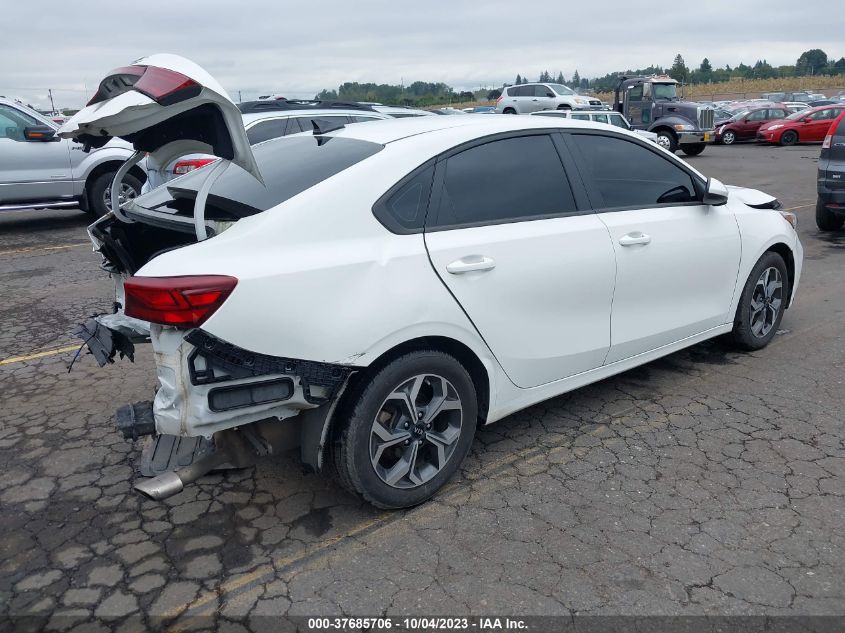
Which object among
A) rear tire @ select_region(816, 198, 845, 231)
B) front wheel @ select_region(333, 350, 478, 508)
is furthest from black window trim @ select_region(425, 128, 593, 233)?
rear tire @ select_region(816, 198, 845, 231)

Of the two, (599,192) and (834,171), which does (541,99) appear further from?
(599,192)

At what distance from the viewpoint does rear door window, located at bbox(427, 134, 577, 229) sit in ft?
11.0

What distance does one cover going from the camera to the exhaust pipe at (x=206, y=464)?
Answer: 2947mm

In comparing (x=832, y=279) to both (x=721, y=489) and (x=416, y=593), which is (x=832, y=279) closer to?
(x=721, y=489)

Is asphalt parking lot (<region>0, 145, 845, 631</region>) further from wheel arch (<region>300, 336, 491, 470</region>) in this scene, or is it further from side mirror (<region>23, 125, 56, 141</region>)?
side mirror (<region>23, 125, 56, 141</region>)

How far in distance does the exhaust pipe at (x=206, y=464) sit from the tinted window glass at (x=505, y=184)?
131 cm

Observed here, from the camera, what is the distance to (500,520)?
10.4 feet

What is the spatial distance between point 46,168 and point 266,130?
365 cm

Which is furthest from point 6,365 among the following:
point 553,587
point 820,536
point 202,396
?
point 820,536

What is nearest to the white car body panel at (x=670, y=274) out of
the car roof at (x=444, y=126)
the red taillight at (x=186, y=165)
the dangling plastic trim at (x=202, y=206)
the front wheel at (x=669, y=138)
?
the car roof at (x=444, y=126)

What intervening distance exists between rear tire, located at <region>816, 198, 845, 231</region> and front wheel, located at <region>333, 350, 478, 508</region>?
807 cm

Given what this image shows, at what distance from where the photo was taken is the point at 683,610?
8.55 feet

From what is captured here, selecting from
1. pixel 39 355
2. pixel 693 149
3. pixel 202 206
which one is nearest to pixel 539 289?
pixel 202 206

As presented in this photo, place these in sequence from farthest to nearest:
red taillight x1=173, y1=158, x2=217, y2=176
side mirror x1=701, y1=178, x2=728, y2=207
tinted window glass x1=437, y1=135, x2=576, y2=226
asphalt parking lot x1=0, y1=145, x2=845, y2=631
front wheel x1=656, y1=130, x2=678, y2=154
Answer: front wheel x1=656, y1=130, x2=678, y2=154
red taillight x1=173, y1=158, x2=217, y2=176
side mirror x1=701, y1=178, x2=728, y2=207
tinted window glass x1=437, y1=135, x2=576, y2=226
asphalt parking lot x1=0, y1=145, x2=845, y2=631
